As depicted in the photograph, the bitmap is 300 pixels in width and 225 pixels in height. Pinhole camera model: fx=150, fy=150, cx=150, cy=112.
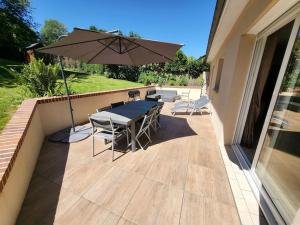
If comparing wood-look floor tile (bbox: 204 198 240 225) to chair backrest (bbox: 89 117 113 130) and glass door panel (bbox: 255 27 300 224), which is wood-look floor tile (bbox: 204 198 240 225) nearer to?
glass door panel (bbox: 255 27 300 224)

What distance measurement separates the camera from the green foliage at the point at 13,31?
48.5 ft

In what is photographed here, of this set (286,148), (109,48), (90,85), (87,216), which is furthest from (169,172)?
(90,85)

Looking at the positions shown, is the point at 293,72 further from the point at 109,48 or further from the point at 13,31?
the point at 13,31

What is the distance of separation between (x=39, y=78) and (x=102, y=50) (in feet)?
7.71

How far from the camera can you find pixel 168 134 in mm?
4344

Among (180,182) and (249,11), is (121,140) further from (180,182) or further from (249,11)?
(249,11)

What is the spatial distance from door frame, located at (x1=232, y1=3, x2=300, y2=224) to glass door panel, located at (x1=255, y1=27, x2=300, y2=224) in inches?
2.1

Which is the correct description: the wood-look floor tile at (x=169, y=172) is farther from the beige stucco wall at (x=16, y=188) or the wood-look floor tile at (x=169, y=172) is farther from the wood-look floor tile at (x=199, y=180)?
the beige stucco wall at (x=16, y=188)

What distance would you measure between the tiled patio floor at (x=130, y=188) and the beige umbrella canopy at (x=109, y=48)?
2.12 meters

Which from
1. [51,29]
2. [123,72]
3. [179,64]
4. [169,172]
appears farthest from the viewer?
[51,29]

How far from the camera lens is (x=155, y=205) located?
1.99 m

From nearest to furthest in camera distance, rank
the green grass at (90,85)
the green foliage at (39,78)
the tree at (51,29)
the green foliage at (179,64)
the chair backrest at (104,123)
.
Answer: the chair backrest at (104,123) < the green foliage at (39,78) < the green grass at (90,85) < the green foliage at (179,64) < the tree at (51,29)

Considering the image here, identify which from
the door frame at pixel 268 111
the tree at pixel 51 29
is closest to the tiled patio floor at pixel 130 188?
the door frame at pixel 268 111

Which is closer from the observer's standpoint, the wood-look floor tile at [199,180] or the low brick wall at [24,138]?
the low brick wall at [24,138]
